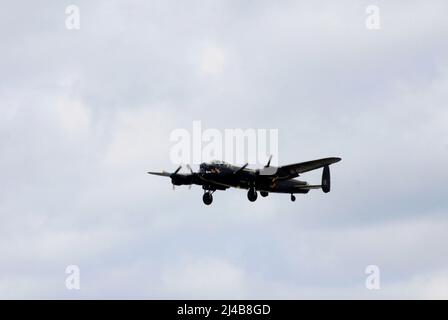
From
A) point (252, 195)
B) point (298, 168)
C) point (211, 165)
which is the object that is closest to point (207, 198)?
point (211, 165)

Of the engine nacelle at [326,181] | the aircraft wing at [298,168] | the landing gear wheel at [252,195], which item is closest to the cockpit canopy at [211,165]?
the landing gear wheel at [252,195]

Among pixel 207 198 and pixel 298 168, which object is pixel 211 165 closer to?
pixel 207 198

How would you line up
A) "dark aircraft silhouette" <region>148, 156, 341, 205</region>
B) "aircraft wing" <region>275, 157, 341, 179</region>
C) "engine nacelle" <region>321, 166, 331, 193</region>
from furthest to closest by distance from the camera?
1. "engine nacelle" <region>321, 166, 331, 193</region>
2. "dark aircraft silhouette" <region>148, 156, 341, 205</region>
3. "aircraft wing" <region>275, 157, 341, 179</region>

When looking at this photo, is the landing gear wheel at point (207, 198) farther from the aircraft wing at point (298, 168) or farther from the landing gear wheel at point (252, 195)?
the aircraft wing at point (298, 168)

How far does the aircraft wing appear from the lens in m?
96.6

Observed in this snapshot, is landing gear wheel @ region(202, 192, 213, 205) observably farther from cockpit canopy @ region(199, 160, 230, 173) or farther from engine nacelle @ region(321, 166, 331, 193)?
engine nacelle @ region(321, 166, 331, 193)

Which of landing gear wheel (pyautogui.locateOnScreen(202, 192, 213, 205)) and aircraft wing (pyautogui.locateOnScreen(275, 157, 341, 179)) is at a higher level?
aircraft wing (pyautogui.locateOnScreen(275, 157, 341, 179))

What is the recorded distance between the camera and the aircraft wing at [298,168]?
96.6 meters

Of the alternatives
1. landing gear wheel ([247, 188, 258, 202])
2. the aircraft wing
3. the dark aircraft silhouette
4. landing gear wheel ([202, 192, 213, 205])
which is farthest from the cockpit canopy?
the aircraft wing
